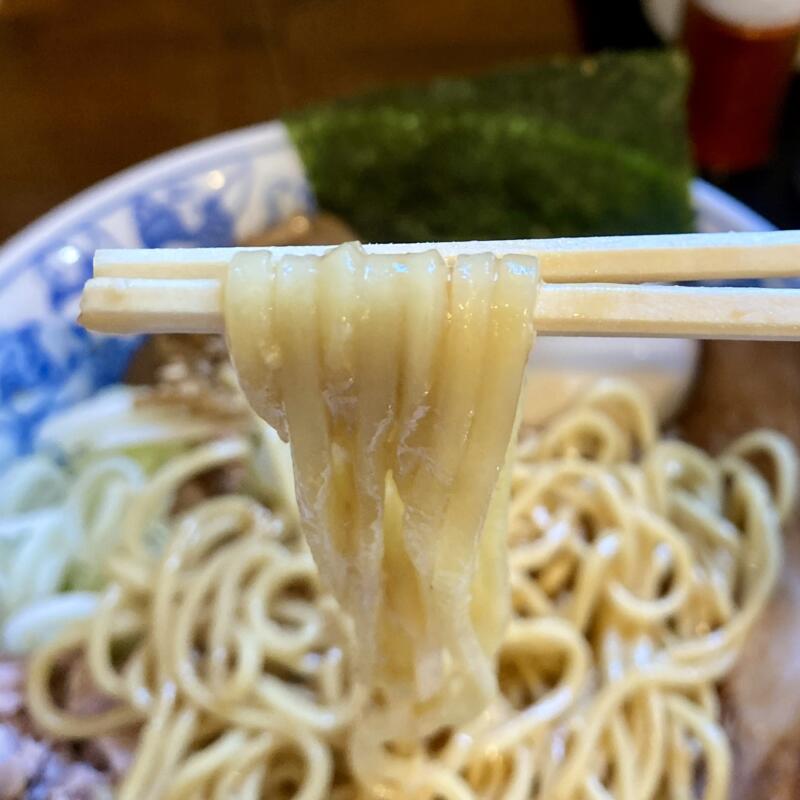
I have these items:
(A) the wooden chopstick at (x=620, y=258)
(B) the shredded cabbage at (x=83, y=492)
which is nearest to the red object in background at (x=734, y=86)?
(B) the shredded cabbage at (x=83, y=492)

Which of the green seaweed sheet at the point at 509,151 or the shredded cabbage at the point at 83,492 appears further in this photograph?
the green seaweed sheet at the point at 509,151

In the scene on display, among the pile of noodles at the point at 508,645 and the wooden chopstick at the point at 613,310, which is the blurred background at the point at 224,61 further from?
the wooden chopstick at the point at 613,310

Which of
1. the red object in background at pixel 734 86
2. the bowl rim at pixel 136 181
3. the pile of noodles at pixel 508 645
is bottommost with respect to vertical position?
the pile of noodles at pixel 508 645

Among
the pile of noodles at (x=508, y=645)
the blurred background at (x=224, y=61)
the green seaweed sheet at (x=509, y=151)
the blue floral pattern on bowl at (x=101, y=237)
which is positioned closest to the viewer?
the pile of noodles at (x=508, y=645)

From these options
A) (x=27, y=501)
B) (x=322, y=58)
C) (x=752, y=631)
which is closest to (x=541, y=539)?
(x=752, y=631)

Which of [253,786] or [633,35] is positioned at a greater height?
[633,35]

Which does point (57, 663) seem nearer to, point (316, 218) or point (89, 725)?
point (89, 725)
